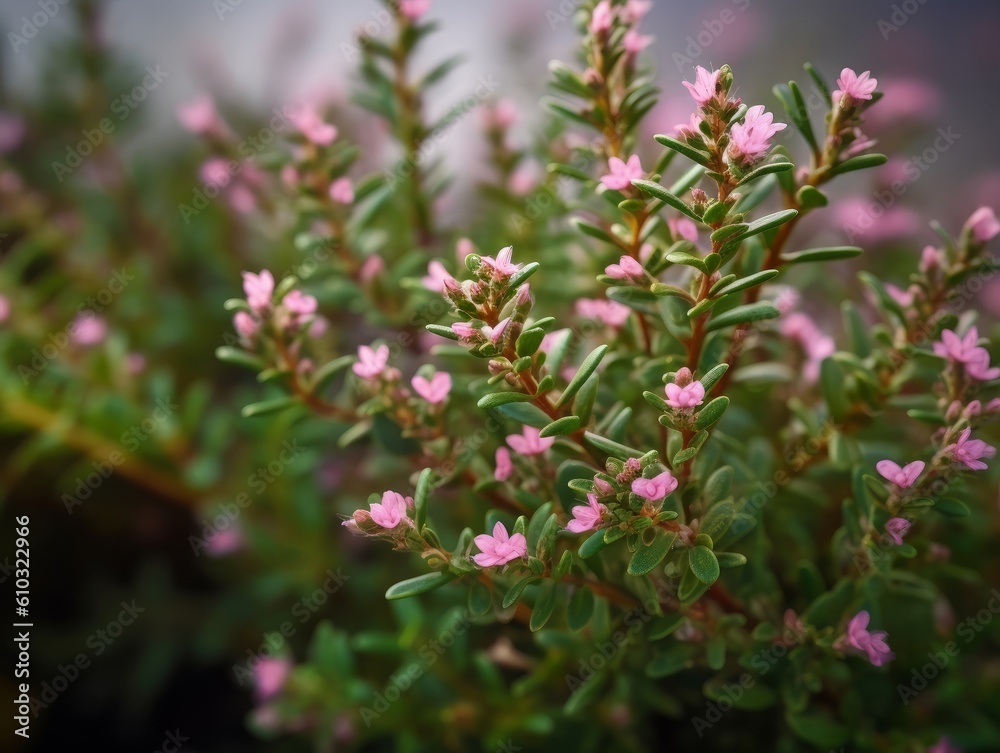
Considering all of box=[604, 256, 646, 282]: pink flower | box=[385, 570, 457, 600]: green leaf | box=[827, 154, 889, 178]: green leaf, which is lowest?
box=[385, 570, 457, 600]: green leaf

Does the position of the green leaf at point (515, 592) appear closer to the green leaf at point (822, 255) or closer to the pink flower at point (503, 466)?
the pink flower at point (503, 466)

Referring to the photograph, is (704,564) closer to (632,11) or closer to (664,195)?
(664,195)

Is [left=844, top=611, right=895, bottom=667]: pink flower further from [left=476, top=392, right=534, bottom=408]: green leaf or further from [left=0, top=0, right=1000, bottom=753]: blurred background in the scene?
[left=0, top=0, right=1000, bottom=753]: blurred background

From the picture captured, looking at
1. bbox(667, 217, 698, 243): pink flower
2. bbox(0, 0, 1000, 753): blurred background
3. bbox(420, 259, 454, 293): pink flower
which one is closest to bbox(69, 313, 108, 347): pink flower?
bbox(0, 0, 1000, 753): blurred background

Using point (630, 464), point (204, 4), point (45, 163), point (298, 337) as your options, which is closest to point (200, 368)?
point (45, 163)

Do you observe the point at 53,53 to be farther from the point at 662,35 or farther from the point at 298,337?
the point at 662,35

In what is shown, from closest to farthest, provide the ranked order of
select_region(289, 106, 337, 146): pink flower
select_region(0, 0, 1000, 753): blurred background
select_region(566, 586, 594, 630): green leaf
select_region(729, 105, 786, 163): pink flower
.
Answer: select_region(729, 105, 786, 163): pink flower
select_region(566, 586, 594, 630): green leaf
select_region(289, 106, 337, 146): pink flower
select_region(0, 0, 1000, 753): blurred background
